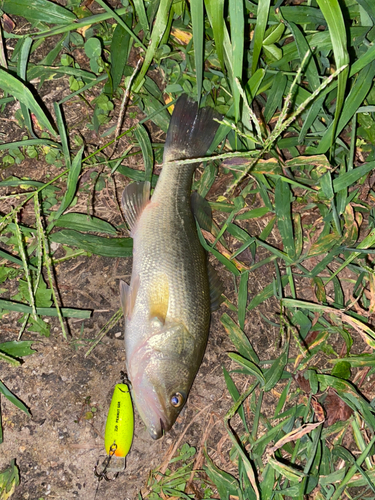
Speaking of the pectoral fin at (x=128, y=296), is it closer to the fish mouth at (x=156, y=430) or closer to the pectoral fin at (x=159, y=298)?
the pectoral fin at (x=159, y=298)

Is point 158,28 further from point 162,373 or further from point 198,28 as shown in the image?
point 162,373

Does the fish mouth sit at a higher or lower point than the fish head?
lower

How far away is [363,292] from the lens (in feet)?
10.4

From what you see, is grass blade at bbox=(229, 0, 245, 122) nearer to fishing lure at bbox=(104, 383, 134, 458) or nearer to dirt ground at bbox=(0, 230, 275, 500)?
dirt ground at bbox=(0, 230, 275, 500)

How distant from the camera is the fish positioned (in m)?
2.54

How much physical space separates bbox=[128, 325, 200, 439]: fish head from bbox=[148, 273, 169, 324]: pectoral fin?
0.09 m

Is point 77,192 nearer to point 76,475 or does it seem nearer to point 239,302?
point 239,302

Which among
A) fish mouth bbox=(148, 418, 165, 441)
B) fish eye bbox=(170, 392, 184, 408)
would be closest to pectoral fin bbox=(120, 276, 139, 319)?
fish eye bbox=(170, 392, 184, 408)

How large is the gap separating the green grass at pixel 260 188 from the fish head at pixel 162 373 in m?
0.54

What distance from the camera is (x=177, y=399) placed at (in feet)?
8.65

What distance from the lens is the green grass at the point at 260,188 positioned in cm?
268

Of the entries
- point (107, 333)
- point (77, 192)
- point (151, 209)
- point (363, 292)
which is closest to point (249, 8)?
point (151, 209)

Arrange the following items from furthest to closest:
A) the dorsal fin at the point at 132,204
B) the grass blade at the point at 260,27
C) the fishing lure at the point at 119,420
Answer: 1. the fishing lure at the point at 119,420
2. the dorsal fin at the point at 132,204
3. the grass blade at the point at 260,27

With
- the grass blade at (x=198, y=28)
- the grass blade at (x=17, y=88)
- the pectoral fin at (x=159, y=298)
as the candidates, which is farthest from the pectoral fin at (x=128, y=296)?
the grass blade at (x=198, y=28)
